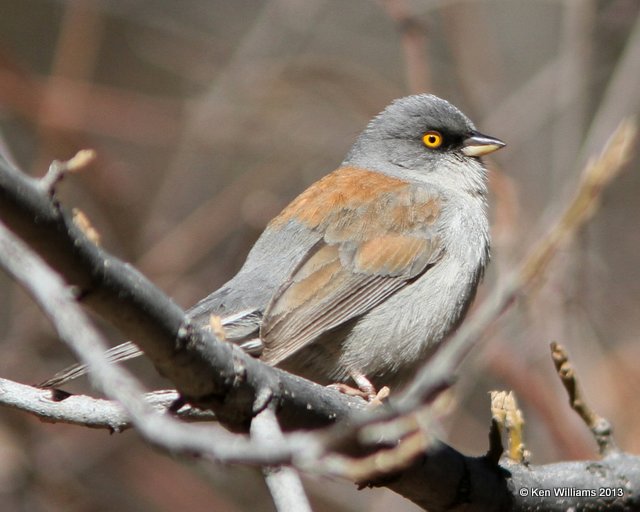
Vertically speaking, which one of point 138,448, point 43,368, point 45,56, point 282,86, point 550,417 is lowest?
point 138,448

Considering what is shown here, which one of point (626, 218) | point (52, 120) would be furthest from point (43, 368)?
point (626, 218)

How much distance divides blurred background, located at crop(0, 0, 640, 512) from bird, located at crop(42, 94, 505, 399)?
1.24 ft

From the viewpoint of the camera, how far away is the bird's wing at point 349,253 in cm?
362

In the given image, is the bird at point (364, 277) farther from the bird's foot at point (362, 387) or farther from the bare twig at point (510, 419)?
the bare twig at point (510, 419)

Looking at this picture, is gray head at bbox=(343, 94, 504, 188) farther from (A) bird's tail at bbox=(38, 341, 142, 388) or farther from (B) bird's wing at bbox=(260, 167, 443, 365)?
(A) bird's tail at bbox=(38, 341, 142, 388)

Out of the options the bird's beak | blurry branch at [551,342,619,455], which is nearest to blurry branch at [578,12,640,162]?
the bird's beak

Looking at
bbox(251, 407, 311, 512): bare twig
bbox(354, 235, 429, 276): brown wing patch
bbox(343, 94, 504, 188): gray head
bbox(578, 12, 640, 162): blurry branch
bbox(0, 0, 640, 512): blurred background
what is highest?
bbox(578, 12, 640, 162): blurry branch

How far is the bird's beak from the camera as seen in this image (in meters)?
4.62

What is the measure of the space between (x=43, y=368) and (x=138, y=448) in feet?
3.09

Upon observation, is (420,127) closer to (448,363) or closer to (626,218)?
(448,363)

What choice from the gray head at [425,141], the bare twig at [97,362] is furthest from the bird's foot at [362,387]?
the bare twig at [97,362]

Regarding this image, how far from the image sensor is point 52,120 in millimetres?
5777

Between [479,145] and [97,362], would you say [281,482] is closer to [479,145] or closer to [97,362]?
[97,362]

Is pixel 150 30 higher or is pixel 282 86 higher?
pixel 282 86
